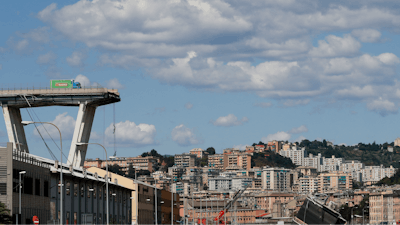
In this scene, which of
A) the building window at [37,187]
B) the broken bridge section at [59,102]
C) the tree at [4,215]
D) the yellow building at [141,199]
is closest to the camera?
the tree at [4,215]

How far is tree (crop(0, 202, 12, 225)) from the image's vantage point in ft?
200

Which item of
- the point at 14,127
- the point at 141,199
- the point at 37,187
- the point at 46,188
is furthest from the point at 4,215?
the point at 141,199

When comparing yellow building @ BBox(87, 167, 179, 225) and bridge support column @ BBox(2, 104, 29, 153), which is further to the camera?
yellow building @ BBox(87, 167, 179, 225)

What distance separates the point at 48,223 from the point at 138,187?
6095 centimetres

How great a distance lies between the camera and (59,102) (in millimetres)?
114875

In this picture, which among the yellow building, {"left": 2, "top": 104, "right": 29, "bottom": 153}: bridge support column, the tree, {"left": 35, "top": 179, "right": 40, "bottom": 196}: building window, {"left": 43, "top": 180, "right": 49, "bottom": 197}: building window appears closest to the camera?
the tree


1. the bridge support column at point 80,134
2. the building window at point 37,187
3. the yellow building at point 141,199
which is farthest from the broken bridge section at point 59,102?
the building window at point 37,187

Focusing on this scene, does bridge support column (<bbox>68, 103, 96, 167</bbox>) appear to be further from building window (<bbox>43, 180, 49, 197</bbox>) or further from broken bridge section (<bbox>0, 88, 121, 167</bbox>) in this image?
building window (<bbox>43, 180, 49, 197</bbox>)

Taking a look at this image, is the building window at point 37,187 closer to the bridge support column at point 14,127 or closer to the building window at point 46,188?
the building window at point 46,188

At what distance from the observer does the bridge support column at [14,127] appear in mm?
112625

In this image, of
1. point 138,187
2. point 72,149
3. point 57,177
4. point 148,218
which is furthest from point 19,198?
point 148,218

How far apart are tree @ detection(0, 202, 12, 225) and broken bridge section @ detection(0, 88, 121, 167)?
49647 mm

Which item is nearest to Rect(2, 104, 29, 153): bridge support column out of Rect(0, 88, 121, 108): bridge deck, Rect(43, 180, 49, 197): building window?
Rect(0, 88, 121, 108): bridge deck

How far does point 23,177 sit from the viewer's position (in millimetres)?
68250
